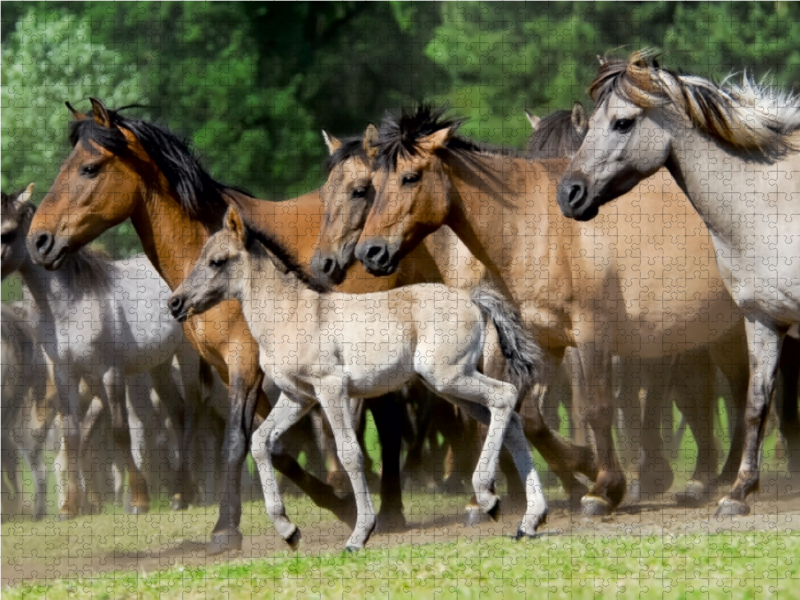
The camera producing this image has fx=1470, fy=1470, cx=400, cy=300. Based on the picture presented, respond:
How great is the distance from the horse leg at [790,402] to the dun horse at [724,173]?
2056mm

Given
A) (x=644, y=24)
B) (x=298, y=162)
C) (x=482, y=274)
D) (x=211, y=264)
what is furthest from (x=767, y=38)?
(x=211, y=264)

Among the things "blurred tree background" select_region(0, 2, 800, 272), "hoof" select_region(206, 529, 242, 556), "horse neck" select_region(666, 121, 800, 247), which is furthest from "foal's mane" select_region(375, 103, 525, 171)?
"blurred tree background" select_region(0, 2, 800, 272)

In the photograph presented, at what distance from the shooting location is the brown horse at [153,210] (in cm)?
1080

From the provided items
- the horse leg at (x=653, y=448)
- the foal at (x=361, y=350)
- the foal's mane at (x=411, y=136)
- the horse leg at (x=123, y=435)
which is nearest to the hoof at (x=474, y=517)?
the foal at (x=361, y=350)

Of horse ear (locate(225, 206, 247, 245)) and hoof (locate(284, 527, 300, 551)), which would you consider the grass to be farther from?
horse ear (locate(225, 206, 247, 245))

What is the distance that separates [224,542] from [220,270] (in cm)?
199

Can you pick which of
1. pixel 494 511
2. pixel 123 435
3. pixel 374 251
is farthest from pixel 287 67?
pixel 494 511

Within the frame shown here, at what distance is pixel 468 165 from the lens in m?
10.9

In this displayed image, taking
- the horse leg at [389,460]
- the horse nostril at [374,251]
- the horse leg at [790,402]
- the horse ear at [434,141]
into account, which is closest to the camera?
the horse nostril at [374,251]

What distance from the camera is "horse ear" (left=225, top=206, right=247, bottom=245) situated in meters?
9.98

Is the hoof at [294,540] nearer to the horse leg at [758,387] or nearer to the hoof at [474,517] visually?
the hoof at [474,517]

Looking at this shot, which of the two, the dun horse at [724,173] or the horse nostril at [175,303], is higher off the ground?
the dun horse at [724,173]

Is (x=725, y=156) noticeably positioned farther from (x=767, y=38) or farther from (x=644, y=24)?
(x=644, y=24)

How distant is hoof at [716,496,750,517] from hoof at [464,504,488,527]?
5.75ft
